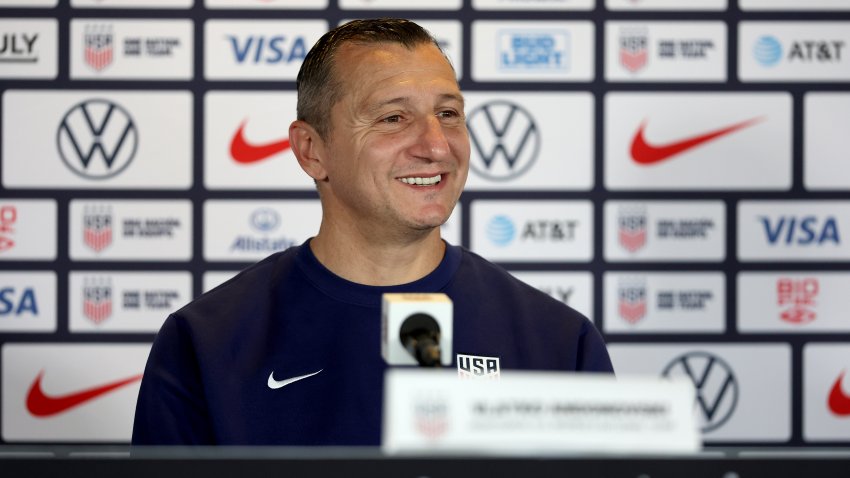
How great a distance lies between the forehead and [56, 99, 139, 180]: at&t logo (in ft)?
5.06

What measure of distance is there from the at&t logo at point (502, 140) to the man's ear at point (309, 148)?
1.34 meters

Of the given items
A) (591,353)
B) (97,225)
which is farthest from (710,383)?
(97,225)

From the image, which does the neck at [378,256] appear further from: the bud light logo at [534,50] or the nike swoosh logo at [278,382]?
the bud light logo at [534,50]

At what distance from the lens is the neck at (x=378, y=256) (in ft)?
4.47

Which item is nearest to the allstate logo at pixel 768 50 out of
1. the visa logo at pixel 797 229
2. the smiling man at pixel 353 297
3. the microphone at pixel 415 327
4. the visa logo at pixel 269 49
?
the visa logo at pixel 797 229

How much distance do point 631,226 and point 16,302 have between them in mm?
1696

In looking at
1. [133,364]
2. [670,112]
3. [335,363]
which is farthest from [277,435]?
[670,112]

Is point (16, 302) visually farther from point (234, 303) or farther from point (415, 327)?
point (415, 327)

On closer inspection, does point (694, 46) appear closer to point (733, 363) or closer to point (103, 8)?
point (733, 363)

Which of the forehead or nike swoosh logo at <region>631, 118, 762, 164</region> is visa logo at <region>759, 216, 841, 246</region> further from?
the forehead

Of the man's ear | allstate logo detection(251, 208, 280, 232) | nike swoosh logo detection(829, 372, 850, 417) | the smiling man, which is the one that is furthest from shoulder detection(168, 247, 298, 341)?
nike swoosh logo detection(829, 372, 850, 417)

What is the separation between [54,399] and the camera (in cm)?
280

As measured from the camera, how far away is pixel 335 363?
4.21 ft

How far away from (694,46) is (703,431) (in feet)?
3.52
